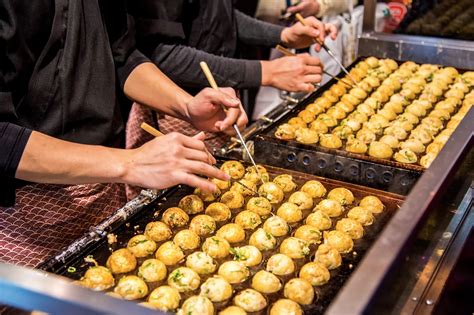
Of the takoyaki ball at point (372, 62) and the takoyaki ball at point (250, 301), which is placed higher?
the takoyaki ball at point (372, 62)

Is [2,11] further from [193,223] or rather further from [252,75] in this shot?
[252,75]

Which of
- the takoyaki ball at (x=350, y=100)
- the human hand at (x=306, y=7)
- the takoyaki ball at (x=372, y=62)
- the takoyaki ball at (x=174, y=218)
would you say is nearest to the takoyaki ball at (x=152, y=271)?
the takoyaki ball at (x=174, y=218)

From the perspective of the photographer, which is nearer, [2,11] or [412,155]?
[2,11]

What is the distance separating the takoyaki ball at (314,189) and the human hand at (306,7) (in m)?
3.02

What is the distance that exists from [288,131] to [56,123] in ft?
3.90

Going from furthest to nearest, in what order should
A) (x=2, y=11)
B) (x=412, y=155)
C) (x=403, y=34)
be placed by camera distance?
1. (x=403, y=34)
2. (x=412, y=155)
3. (x=2, y=11)

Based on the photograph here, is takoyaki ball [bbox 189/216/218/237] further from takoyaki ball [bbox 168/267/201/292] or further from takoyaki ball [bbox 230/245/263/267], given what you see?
takoyaki ball [bbox 168/267/201/292]

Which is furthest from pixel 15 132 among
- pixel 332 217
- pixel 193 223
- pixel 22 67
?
pixel 332 217

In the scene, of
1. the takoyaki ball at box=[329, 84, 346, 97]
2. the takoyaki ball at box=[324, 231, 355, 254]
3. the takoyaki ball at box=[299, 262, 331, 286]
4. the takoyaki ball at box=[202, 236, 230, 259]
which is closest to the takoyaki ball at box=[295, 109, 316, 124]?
the takoyaki ball at box=[329, 84, 346, 97]

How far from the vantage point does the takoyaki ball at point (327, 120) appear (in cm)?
316

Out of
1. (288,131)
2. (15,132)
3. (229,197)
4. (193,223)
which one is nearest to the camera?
(15,132)

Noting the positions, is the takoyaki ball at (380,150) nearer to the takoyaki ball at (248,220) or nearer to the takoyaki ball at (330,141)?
the takoyaki ball at (330,141)

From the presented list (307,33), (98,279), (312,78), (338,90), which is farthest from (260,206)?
(307,33)

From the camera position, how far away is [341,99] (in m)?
3.52
